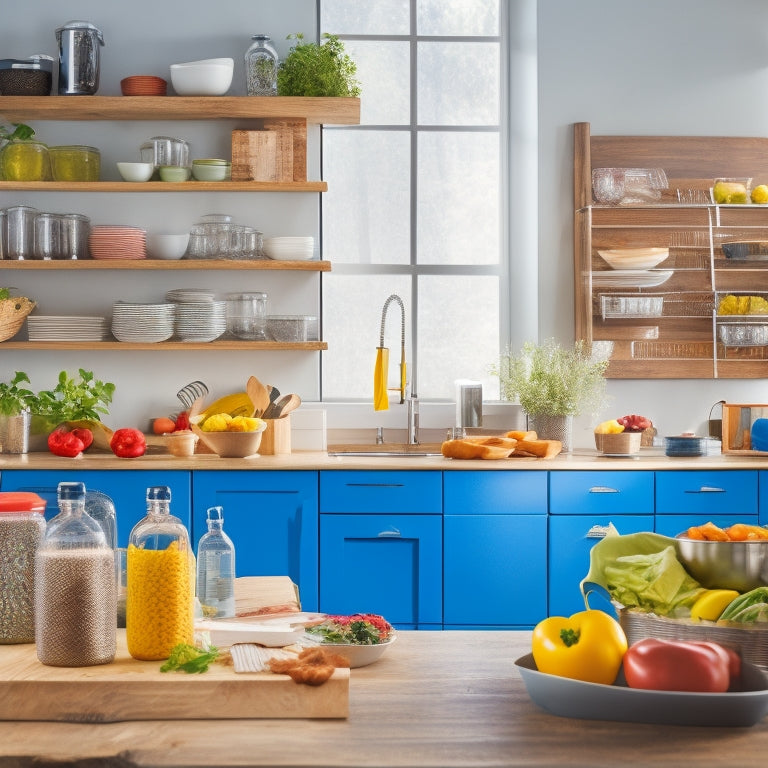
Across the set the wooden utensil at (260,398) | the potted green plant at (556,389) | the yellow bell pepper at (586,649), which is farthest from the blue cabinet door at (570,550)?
the yellow bell pepper at (586,649)

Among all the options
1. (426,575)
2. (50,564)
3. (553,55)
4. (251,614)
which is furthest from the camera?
(553,55)

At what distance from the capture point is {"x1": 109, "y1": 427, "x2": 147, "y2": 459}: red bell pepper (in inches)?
169

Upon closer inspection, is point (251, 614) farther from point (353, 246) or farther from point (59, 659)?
point (353, 246)

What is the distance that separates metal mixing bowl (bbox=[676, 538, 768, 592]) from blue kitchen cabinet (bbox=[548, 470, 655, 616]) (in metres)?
2.63

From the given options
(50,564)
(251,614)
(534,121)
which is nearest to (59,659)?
(50,564)

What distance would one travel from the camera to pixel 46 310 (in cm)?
481

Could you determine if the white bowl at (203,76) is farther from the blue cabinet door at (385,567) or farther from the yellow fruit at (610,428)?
the yellow fruit at (610,428)

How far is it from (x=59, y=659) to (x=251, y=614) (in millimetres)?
441

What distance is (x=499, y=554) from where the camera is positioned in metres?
4.11

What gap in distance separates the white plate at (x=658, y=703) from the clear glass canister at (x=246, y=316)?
353 cm

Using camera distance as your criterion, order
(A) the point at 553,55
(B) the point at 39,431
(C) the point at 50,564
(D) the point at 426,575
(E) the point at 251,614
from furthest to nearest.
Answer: (A) the point at 553,55 < (B) the point at 39,431 < (D) the point at 426,575 < (E) the point at 251,614 < (C) the point at 50,564

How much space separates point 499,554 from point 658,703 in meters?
2.89

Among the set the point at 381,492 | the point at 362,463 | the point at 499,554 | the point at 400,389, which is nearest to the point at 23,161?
the point at 400,389

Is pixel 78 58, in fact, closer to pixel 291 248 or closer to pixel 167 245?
pixel 167 245
